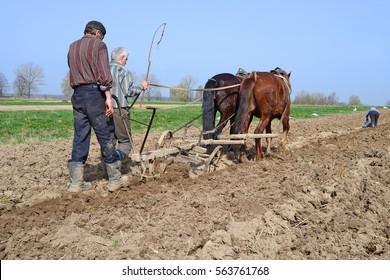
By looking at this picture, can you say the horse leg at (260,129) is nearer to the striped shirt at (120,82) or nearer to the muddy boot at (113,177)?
the striped shirt at (120,82)

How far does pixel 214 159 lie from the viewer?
22.5ft

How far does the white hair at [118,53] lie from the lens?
241 inches

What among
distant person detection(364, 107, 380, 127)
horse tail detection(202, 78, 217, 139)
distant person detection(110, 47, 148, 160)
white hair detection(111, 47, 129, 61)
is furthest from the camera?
distant person detection(364, 107, 380, 127)

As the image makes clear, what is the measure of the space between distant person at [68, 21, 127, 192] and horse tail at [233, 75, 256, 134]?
282cm

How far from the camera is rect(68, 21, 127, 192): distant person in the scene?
5.21 meters

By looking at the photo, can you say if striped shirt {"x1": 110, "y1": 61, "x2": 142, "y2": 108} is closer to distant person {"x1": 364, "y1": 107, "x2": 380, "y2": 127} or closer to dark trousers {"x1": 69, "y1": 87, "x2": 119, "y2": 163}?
dark trousers {"x1": 69, "y1": 87, "x2": 119, "y2": 163}

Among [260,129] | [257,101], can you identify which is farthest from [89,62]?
[260,129]

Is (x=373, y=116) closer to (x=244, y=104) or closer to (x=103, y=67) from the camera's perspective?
(x=244, y=104)

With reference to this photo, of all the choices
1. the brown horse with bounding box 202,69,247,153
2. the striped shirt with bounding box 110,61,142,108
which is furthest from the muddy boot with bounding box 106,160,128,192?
the brown horse with bounding box 202,69,247,153

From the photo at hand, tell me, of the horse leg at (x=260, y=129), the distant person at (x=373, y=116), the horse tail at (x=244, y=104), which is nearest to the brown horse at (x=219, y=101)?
the horse tail at (x=244, y=104)

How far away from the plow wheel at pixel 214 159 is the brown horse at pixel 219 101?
728mm
